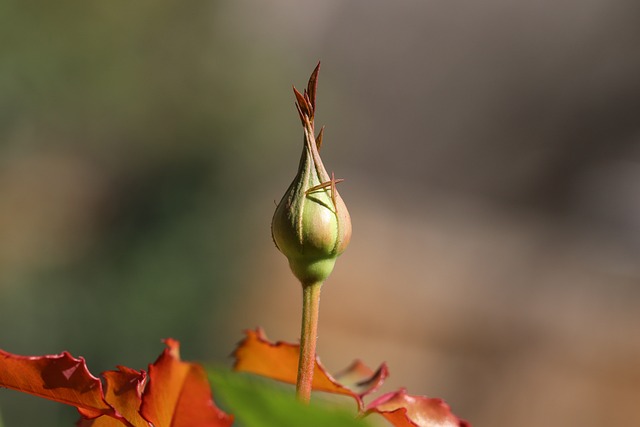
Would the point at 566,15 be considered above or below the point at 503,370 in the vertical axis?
above

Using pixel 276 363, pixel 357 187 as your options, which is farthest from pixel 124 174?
pixel 276 363

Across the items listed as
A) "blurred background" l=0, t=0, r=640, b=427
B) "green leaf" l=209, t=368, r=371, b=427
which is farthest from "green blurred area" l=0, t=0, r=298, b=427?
"green leaf" l=209, t=368, r=371, b=427

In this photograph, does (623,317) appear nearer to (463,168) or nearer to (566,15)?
(463,168)

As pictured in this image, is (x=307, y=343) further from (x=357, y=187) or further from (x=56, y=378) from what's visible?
(x=357, y=187)

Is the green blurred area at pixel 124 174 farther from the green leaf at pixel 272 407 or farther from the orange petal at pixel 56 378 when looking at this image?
the green leaf at pixel 272 407

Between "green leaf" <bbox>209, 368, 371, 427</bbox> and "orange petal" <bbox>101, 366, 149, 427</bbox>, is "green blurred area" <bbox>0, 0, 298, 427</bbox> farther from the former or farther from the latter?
"green leaf" <bbox>209, 368, 371, 427</bbox>

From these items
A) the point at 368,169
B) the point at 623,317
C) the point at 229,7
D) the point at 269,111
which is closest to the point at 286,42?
the point at 229,7
